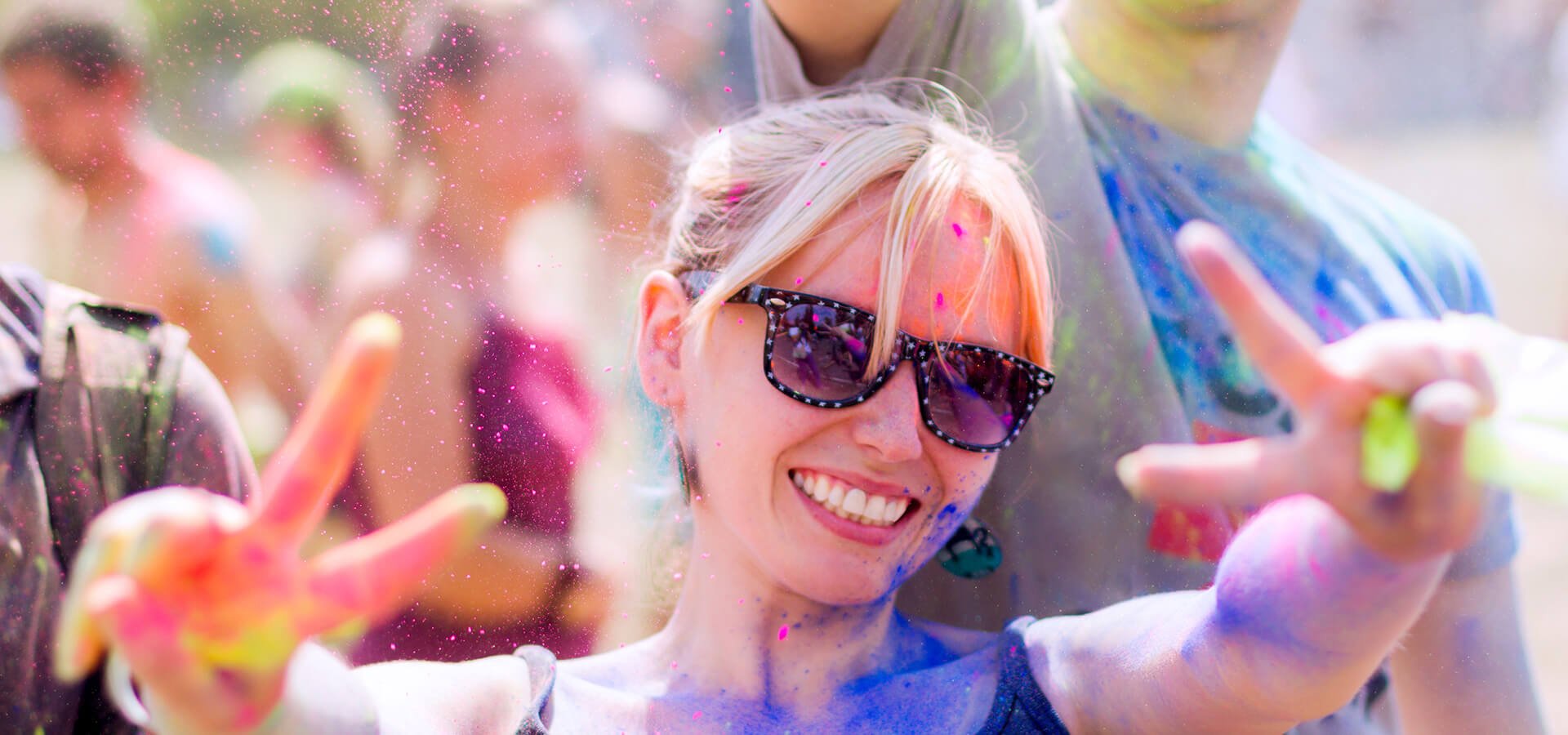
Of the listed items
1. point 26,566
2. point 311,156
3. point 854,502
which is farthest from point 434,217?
point 854,502

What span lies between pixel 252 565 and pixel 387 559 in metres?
0.07

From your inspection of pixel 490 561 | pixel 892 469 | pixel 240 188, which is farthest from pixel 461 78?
pixel 892 469

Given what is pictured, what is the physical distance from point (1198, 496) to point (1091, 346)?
612 mm

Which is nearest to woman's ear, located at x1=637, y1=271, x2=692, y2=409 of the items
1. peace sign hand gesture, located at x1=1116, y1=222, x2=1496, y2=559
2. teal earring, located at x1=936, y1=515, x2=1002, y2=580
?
teal earring, located at x1=936, y1=515, x2=1002, y2=580

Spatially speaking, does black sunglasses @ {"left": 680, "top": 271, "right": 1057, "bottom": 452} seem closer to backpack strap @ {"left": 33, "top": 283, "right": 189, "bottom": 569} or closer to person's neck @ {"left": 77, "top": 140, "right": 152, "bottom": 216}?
backpack strap @ {"left": 33, "top": 283, "right": 189, "bottom": 569}

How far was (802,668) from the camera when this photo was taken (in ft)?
3.16

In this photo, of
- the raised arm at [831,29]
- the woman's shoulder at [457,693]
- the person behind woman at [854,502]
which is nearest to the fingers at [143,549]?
the person behind woman at [854,502]

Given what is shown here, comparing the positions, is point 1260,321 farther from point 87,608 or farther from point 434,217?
point 434,217

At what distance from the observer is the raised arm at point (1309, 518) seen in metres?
0.49

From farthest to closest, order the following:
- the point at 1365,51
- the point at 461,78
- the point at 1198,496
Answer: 1. the point at 1365,51
2. the point at 461,78
3. the point at 1198,496

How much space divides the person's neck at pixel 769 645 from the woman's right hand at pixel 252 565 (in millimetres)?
491

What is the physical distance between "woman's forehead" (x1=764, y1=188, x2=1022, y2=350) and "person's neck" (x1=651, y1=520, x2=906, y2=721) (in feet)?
0.87

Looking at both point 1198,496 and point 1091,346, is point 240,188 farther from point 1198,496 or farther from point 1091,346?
point 1198,496

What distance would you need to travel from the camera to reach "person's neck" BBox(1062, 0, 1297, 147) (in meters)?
1.12
